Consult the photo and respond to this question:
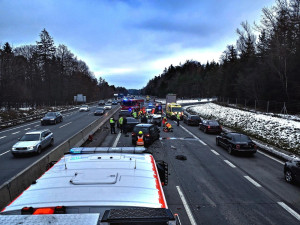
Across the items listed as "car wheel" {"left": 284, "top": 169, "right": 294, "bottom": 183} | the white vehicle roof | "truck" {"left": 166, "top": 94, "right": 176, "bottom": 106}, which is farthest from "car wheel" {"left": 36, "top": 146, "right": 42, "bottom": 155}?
"truck" {"left": 166, "top": 94, "right": 176, "bottom": 106}

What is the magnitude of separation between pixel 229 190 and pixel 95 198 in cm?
820

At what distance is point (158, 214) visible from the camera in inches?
101

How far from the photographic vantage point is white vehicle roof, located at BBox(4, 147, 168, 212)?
2939mm

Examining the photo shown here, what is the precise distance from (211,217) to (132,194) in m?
5.33

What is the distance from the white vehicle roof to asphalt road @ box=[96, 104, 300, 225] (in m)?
4.12

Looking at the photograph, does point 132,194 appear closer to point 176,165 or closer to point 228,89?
point 176,165

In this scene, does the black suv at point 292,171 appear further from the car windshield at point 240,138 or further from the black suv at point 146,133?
the black suv at point 146,133

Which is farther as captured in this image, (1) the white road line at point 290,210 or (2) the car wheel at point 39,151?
(2) the car wheel at point 39,151

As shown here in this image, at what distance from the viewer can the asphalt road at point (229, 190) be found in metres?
7.46

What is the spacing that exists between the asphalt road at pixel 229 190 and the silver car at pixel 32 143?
830cm

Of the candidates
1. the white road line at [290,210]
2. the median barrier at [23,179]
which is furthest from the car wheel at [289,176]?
the median barrier at [23,179]

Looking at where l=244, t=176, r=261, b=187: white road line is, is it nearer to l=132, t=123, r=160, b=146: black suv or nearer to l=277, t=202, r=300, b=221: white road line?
l=277, t=202, r=300, b=221: white road line

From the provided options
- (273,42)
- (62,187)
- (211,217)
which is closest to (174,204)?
(211,217)

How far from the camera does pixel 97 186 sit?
3305 mm
